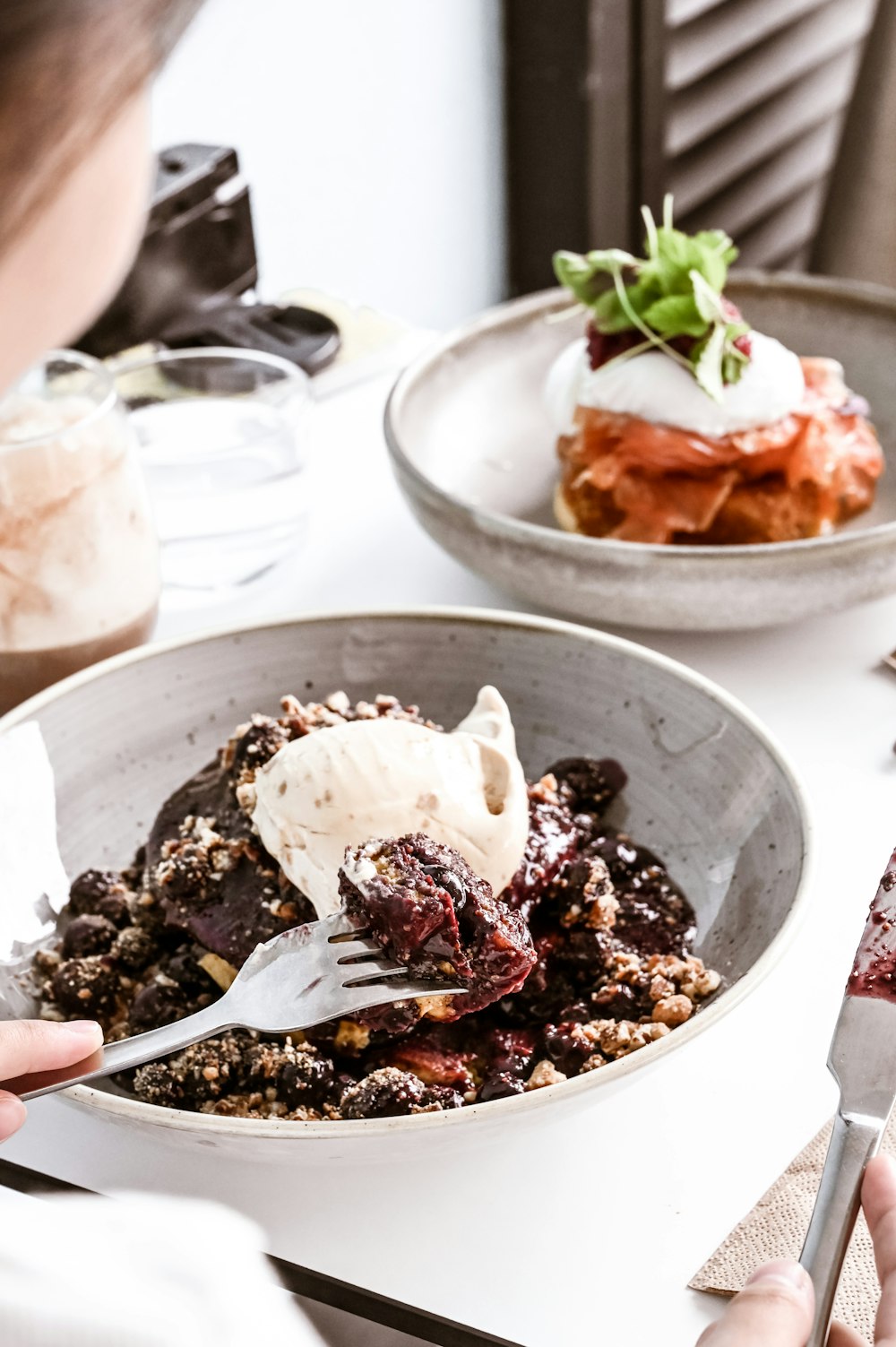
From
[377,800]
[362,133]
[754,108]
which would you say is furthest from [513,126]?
[377,800]

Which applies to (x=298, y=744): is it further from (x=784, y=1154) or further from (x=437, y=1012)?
(x=784, y=1154)

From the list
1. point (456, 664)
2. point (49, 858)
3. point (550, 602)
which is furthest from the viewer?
point (550, 602)

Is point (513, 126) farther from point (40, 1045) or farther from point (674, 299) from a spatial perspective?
point (40, 1045)

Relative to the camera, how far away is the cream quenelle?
4.38 feet

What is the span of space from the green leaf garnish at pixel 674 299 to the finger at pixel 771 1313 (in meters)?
0.88

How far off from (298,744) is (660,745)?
0.29m

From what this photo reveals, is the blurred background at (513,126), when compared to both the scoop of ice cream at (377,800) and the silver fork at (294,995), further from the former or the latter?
the silver fork at (294,995)

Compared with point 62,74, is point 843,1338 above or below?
below

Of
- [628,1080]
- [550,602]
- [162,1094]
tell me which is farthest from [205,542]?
[628,1080]

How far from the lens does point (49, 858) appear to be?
3.22 feet

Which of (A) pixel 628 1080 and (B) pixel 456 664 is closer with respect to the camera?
(A) pixel 628 1080

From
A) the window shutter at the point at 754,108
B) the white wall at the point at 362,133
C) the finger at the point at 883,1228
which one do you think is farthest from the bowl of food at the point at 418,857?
the window shutter at the point at 754,108

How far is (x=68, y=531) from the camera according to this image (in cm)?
110

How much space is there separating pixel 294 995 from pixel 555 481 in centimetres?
87
